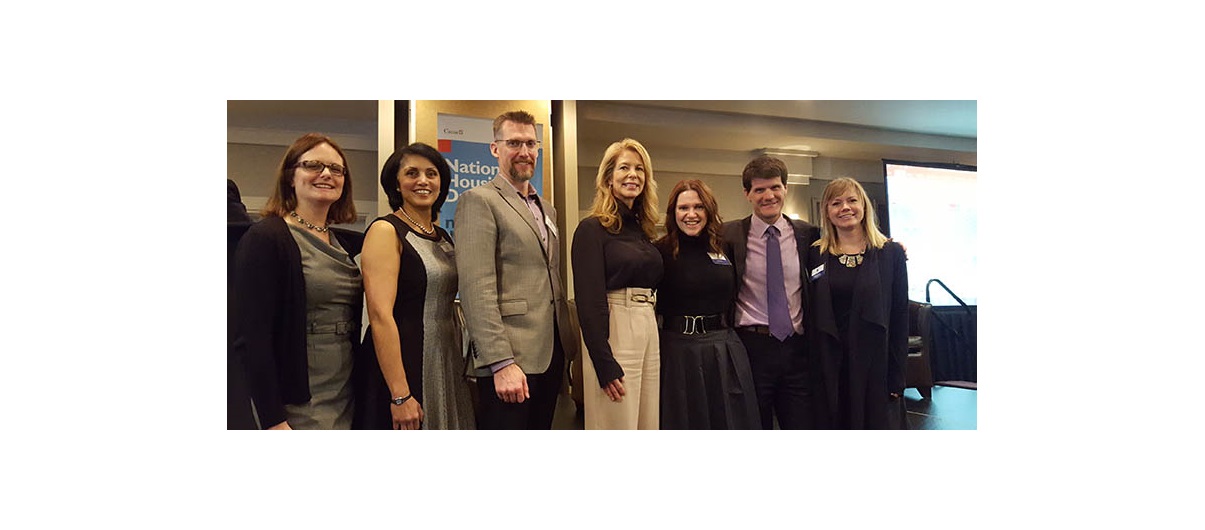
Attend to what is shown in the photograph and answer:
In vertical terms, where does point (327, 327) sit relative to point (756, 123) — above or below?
A: below

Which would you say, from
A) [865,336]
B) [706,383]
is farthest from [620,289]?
[865,336]

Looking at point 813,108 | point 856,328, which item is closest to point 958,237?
point 856,328

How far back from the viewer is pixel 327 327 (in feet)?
10.2

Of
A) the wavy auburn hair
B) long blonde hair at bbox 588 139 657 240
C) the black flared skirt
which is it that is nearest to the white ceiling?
long blonde hair at bbox 588 139 657 240

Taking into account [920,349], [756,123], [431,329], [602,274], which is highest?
[756,123]

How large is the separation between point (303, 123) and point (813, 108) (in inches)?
82.6

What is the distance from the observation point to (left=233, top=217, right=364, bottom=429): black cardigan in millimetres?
3041

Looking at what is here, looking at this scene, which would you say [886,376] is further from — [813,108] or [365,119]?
[365,119]

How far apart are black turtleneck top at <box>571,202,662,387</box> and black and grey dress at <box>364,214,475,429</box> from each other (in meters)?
0.52

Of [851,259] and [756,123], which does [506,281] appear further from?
[851,259]

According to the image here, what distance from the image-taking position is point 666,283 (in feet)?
10.5

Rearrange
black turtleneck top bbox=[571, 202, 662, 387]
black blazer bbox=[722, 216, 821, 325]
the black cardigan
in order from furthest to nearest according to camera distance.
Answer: black blazer bbox=[722, 216, 821, 325] < black turtleneck top bbox=[571, 202, 662, 387] < the black cardigan

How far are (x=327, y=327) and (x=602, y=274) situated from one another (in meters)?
1.12

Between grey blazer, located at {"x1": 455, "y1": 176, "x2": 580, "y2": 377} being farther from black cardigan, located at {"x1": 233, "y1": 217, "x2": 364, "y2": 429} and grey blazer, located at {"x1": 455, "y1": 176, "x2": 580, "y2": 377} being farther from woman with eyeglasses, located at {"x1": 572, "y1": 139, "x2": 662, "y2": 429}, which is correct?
black cardigan, located at {"x1": 233, "y1": 217, "x2": 364, "y2": 429}
